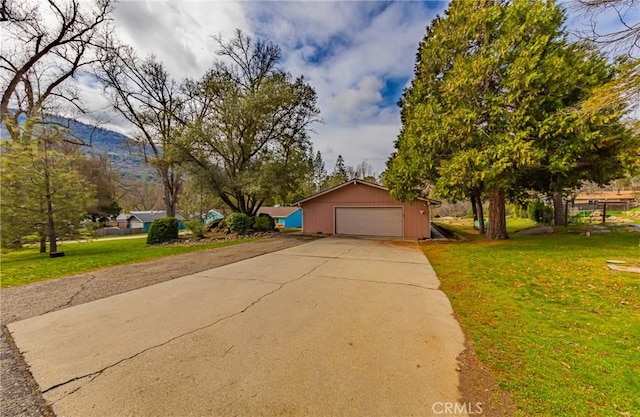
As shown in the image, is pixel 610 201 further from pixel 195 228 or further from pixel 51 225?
pixel 51 225

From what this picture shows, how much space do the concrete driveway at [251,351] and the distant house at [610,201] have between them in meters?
35.5

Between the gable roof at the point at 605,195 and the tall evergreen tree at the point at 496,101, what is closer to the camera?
the tall evergreen tree at the point at 496,101

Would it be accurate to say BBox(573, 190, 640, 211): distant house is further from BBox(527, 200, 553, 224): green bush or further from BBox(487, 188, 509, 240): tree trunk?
BBox(487, 188, 509, 240): tree trunk

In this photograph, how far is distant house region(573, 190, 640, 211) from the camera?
1163 inches

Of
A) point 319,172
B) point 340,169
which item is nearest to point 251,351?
point 319,172

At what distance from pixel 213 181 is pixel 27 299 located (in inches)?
473

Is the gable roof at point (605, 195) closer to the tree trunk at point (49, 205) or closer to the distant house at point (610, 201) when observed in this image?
the distant house at point (610, 201)

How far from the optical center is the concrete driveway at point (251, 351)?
2.19 meters

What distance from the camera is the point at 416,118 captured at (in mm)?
11320

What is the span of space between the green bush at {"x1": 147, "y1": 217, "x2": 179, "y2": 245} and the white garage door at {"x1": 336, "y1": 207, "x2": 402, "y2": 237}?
394 inches

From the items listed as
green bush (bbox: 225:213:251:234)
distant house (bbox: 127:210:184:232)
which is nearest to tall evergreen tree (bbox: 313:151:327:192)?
distant house (bbox: 127:210:184:232)

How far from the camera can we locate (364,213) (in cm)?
1609

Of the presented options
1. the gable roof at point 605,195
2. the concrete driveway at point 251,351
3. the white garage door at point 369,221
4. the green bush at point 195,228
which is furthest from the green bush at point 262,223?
the gable roof at point 605,195

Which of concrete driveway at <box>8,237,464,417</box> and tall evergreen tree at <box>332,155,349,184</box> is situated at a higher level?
tall evergreen tree at <box>332,155,349,184</box>
